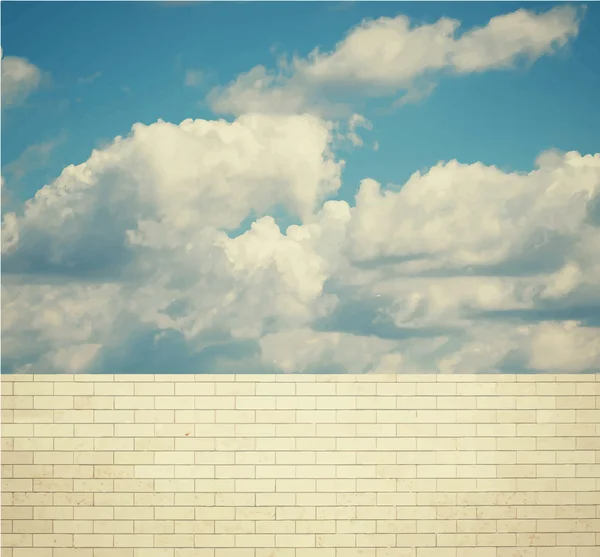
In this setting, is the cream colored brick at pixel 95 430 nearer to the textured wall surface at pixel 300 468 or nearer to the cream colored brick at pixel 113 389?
the textured wall surface at pixel 300 468

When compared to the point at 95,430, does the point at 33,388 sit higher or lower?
higher

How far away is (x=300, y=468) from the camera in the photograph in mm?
6188

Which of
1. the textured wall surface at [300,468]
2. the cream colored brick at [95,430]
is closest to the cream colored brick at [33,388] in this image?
the textured wall surface at [300,468]

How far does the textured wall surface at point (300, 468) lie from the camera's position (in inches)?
244

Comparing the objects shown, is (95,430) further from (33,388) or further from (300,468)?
(300,468)

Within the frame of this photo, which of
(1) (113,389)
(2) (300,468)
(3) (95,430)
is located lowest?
(2) (300,468)

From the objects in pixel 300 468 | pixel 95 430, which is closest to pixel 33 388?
pixel 95 430

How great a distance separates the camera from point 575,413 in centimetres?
627

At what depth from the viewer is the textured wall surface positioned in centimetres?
619

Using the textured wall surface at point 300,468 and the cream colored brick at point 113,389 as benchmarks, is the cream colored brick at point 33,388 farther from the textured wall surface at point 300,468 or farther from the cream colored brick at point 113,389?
the cream colored brick at point 113,389

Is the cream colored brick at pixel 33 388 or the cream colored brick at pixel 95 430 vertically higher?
the cream colored brick at pixel 33 388

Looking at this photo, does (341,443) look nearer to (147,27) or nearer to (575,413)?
(575,413)

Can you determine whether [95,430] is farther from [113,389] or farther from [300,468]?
[300,468]

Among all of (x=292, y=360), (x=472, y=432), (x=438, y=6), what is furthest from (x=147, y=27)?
(x=472, y=432)
